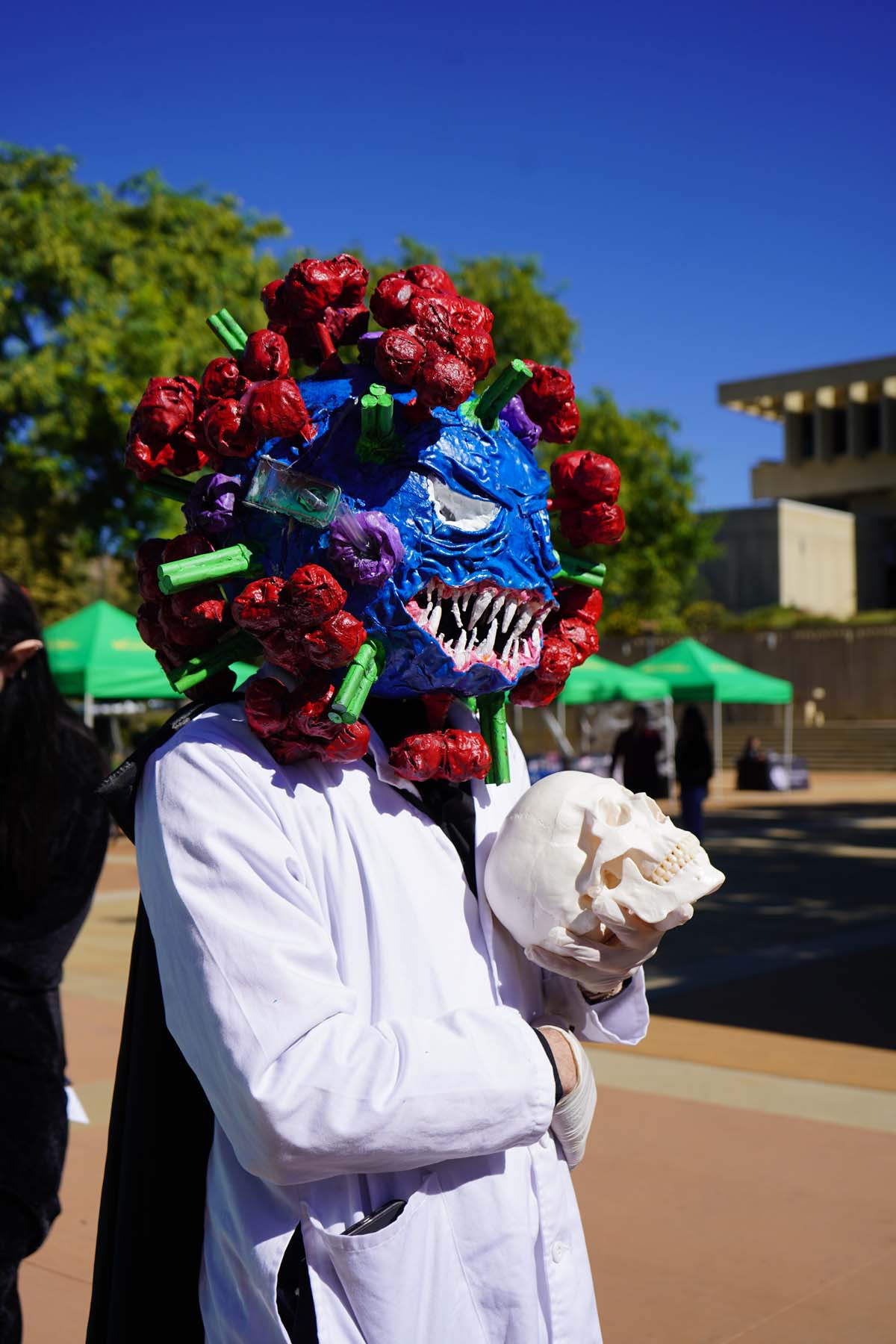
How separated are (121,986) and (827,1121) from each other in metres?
4.50

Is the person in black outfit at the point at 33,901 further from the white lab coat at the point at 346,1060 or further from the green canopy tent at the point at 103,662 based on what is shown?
the green canopy tent at the point at 103,662

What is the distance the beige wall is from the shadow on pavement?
30.9 meters

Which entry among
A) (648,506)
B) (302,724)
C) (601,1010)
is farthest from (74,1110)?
(648,506)

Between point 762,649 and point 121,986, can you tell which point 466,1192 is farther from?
point 762,649

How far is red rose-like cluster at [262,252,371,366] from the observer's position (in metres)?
2.09

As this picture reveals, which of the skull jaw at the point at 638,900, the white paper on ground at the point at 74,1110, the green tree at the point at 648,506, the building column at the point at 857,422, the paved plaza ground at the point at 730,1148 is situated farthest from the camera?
the building column at the point at 857,422

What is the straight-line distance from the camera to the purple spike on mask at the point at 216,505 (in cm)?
198

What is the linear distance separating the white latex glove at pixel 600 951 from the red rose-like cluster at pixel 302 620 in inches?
19.4

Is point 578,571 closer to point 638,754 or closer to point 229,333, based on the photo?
point 229,333

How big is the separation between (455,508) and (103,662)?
471 inches

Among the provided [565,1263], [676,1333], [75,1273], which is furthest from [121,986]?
[565,1263]

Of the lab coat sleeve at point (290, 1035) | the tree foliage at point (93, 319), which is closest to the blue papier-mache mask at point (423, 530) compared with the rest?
the lab coat sleeve at point (290, 1035)

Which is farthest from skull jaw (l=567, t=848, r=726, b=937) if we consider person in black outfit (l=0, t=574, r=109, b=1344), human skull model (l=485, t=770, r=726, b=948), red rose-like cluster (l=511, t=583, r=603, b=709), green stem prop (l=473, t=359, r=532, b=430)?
person in black outfit (l=0, t=574, r=109, b=1344)

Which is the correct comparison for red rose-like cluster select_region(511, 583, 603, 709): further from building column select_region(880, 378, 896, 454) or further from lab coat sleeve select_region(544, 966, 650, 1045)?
building column select_region(880, 378, 896, 454)
